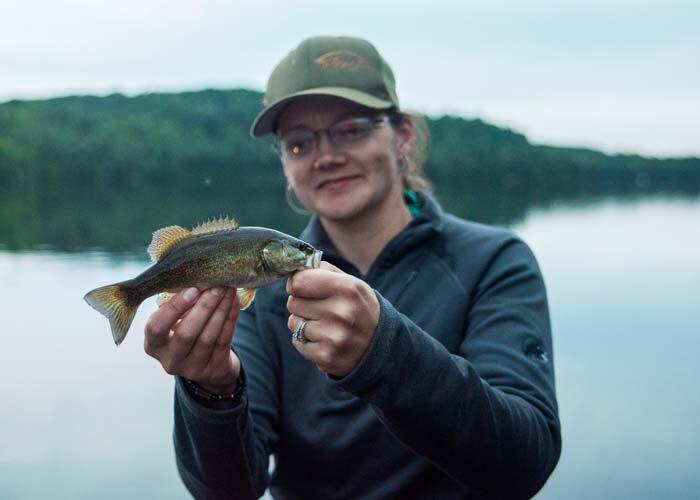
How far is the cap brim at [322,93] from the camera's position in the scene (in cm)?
359

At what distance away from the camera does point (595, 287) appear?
69.5 feet

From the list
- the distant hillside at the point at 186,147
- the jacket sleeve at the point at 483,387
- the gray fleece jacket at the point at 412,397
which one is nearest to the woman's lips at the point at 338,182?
the gray fleece jacket at the point at 412,397

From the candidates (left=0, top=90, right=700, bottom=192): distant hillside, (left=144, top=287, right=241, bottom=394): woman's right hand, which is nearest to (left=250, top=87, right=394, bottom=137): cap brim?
(left=144, top=287, right=241, bottom=394): woman's right hand

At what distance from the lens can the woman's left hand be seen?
7.54 ft

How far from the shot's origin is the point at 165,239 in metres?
2.94

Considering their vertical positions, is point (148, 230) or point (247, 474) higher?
point (247, 474)

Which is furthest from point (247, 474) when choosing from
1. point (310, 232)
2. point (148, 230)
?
point (148, 230)

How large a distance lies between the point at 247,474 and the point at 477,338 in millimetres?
1226

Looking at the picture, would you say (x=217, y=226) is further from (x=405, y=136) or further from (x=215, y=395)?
(x=405, y=136)

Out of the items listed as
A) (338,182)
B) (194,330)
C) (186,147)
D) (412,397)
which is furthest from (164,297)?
(186,147)

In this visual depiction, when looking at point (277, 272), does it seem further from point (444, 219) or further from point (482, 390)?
point (444, 219)

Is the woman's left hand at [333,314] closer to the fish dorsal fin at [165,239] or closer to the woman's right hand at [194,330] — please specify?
the woman's right hand at [194,330]

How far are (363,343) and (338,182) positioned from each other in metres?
1.56

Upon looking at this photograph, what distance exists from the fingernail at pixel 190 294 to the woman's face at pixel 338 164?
1.27m
